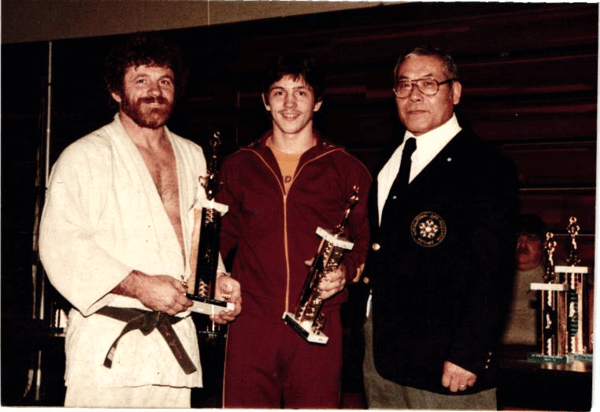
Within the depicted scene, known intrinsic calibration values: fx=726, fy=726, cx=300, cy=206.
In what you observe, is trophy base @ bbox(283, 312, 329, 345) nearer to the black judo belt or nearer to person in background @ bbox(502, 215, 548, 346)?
the black judo belt

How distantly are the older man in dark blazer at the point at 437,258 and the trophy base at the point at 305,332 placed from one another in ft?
0.50

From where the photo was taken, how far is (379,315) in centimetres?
208

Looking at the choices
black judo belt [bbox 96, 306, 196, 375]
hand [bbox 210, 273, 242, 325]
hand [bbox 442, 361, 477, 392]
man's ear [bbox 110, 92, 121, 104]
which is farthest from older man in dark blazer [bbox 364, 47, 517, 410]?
man's ear [bbox 110, 92, 121, 104]

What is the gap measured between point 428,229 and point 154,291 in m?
0.82

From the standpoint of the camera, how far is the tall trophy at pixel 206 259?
2.15 metres

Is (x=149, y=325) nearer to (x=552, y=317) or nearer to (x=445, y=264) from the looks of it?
(x=445, y=264)

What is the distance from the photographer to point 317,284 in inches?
82.7

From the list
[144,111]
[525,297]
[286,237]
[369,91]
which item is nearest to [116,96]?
[144,111]

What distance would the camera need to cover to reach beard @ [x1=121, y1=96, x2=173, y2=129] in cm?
229

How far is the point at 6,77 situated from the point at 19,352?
965 mm

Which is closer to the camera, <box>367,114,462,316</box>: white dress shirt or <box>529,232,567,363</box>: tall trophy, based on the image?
<box>367,114,462,316</box>: white dress shirt

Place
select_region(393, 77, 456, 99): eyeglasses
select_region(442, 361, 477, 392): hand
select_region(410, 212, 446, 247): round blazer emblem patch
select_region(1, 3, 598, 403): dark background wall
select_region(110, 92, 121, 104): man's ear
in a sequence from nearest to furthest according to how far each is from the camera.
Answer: select_region(442, 361, 477, 392): hand < select_region(410, 212, 446, 247): round blazer emblem patch < select_region(393, 77, 456, 99): eyeglasses < select_region(110, 92, 121, 104): man's ear < select_region(1, 3, 598, 403): dark background wall

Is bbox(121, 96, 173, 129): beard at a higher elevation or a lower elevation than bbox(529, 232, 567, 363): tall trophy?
higher

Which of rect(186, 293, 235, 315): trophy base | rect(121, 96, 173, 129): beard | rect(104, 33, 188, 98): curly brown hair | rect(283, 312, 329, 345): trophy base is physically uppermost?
rect(104, 33, 188, 98): curly brown hair
